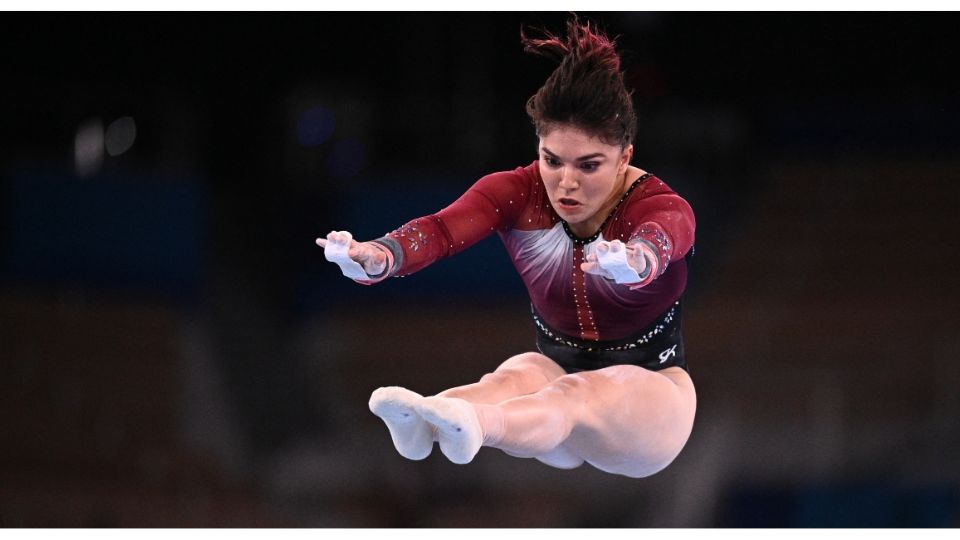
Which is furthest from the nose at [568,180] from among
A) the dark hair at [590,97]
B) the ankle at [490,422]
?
the ankle at [490,422]

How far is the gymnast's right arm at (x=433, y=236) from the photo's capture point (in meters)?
2.72

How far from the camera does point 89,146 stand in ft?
19.7

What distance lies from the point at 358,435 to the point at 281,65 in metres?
1.87

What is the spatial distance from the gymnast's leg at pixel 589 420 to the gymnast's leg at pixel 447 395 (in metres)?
0.05

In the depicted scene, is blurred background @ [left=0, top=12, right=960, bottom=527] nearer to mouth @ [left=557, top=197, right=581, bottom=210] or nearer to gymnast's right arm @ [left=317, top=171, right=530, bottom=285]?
gymnast's right arm @ [left=317, top=171, right=530, bottom=285]

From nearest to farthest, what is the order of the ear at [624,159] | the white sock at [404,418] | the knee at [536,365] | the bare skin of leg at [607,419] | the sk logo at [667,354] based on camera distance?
the white sock at [404,418], the bare skin of leg at [607,419], the ear at [624,159], the knee at [536,365], the sk logo at [667,354]

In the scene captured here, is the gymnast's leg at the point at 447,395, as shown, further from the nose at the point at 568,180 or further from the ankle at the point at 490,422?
the nose at the point at 568,180

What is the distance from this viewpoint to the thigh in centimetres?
310

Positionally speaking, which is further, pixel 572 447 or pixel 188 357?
pixel 188 357

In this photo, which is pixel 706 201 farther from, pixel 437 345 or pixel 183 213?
pixel 183 213

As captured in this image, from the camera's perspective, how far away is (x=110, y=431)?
5.98 metres

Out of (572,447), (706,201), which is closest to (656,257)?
(572,447)

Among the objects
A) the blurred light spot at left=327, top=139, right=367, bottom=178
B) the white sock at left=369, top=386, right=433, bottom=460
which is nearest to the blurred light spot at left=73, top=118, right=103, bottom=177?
the blurred light spot at left=327, top=139, right=367, bottom=178

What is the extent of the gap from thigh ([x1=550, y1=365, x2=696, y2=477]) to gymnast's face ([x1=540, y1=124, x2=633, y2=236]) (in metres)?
0.43
